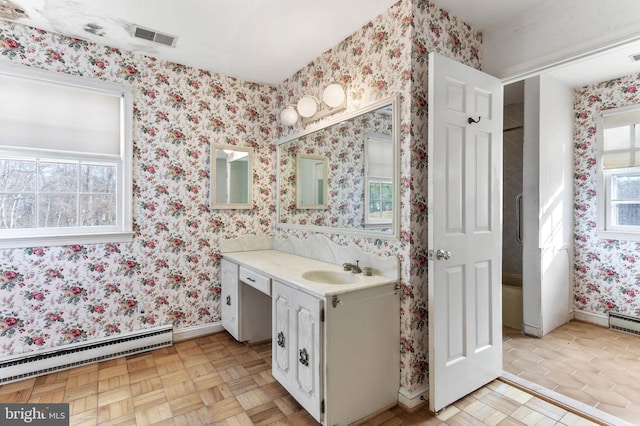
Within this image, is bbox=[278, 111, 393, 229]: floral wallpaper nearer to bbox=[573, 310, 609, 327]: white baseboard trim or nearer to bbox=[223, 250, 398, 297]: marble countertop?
bbox=[223, 250, 398, 297]: marble countertop

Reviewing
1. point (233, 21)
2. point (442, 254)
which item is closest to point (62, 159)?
point (233, 21)

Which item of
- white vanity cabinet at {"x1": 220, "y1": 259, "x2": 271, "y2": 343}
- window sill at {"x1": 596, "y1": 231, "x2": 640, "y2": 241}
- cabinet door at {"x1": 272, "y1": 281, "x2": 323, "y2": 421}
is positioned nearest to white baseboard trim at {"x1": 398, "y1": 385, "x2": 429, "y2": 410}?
cabinet door at {"x1": 272, "y1": 281, "x2": 323, "y2": 421}

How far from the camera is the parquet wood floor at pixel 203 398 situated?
1860 millimetres

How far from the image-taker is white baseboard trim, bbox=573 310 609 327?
3287 millimetres

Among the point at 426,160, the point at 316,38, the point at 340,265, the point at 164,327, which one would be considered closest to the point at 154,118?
the point at 316,38

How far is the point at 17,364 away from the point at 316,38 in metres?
3.24

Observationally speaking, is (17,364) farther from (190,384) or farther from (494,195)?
(494,195)

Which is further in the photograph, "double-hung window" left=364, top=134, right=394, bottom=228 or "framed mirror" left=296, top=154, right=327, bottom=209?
"framed mirror" left=296, top=154, right=327, bottom=209

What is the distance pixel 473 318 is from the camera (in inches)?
82.3

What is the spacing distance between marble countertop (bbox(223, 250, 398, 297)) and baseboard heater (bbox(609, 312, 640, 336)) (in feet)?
9.39

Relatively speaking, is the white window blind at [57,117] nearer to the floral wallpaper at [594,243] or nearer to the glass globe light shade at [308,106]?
the glass globe light shade at [308,106]

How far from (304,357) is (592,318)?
337 centimetres

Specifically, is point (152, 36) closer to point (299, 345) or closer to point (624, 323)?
point (299, 345)

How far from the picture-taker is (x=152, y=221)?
2.78 meters
